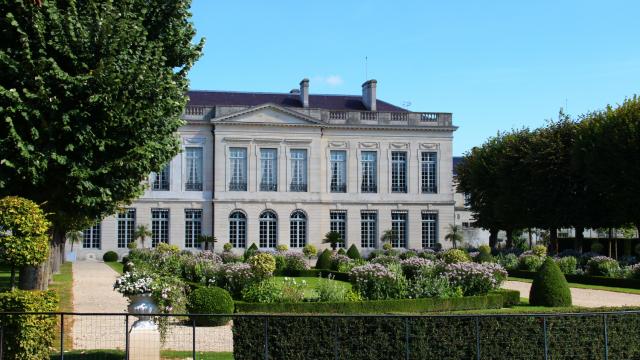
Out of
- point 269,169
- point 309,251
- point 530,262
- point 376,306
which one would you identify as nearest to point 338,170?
point 269,169

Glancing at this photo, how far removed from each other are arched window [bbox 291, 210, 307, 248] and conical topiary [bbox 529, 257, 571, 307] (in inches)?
1101

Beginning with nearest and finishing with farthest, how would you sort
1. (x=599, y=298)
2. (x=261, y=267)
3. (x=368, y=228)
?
(x=261, y=267), (x=599, y=298), (x=368, y=228)

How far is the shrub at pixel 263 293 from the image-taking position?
53.4ft

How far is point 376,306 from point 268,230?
95.1ft

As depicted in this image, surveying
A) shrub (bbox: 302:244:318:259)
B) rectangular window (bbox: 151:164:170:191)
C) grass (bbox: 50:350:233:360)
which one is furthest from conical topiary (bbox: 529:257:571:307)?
rectangular window (bbox: 151:164:170:191)

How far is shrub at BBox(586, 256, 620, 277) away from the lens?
26.0 m

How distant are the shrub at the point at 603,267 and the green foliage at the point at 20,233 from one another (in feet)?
69.5

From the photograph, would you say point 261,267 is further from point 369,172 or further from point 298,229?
point 369,172

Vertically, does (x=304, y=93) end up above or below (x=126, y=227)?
above

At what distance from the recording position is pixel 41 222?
33.1 feet

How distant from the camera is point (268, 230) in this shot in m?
44.7

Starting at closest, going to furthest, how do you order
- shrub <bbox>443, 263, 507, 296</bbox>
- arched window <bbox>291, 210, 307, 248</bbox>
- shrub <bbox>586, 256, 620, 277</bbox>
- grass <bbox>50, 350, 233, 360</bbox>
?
grass <bbox>50, 350, 233, 360</bbox>
shrub <bbox>443, 263, 507, 296</bbox>
shrub <bbox>586, 256, 620, 277</bbox>
arched window <bbox>291, 210, 307, 248</bbox>

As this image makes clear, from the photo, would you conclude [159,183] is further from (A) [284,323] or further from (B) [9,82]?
(A) [284,323]

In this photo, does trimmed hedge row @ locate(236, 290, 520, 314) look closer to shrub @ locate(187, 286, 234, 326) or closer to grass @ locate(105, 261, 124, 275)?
shrub @ locate(187, 286, 234, 326)
